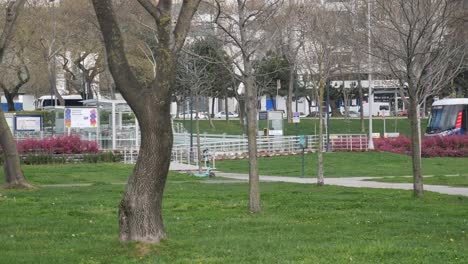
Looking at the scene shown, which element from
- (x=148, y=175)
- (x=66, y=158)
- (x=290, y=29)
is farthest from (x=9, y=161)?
(x=66, y=158)

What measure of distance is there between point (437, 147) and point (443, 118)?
6.68 meters

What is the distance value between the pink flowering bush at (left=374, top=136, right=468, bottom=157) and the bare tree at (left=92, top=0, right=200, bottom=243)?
3693 cm

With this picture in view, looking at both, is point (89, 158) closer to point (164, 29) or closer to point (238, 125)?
point (164, 29)

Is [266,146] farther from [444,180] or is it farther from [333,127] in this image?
[444,180]

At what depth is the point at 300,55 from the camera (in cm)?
3325

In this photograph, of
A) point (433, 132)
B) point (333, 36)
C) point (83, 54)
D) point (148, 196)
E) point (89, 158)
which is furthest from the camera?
point (83, 54)

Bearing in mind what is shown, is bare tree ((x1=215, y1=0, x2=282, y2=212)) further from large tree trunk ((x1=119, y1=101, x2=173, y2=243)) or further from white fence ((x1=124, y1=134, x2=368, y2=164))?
white fence ((x1=124, y1=134, x2=368, y2=164))

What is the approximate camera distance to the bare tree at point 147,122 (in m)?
10.7

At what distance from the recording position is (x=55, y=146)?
3819cm

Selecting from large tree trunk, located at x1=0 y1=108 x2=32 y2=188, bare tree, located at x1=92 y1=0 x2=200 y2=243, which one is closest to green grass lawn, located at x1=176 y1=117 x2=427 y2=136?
large tree trunk, located at x1=0 y1=108 x2=32 y2=188

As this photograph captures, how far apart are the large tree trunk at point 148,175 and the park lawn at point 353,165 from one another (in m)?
22.1

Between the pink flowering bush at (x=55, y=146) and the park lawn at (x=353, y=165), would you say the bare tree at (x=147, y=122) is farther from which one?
the pink flowering bush at (x=55, y=146)

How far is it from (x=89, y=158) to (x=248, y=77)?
23.5 meters

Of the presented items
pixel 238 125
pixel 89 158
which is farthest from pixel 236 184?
pixel 238 125
